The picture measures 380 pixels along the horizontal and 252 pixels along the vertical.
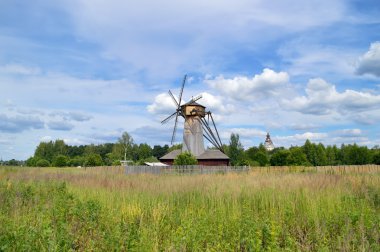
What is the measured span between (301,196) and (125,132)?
79065 mm

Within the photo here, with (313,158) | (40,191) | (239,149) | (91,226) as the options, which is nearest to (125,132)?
(239,149)

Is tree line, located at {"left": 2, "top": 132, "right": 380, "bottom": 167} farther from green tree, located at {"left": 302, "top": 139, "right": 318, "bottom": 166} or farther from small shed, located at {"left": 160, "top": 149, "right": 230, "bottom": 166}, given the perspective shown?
small shed, located at {"left": 160, "top": 149, "right": 230, "bottom": 166}

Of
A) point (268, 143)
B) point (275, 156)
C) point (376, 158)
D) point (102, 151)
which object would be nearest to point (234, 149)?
point (275, 156)

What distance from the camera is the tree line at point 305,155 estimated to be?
5012 cm

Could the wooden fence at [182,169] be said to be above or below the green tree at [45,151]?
below

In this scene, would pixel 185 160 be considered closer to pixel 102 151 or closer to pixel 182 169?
pixel 182 169

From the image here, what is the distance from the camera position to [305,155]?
5194 centimetres

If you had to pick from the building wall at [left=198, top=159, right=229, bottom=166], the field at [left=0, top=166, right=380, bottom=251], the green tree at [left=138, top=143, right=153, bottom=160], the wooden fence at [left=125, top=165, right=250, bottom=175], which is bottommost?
the field at [left=0, top=166, right=380, bottom=251]

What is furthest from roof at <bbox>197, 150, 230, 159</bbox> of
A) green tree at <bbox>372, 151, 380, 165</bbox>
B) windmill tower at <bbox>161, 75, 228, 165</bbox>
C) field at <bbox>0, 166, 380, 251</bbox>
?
field at <bbox>0, 166, 380, 251</bbox>

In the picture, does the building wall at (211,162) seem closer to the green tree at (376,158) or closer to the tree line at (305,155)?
the tree line at (305,155)

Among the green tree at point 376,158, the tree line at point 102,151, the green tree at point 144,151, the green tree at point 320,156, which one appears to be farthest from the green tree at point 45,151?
the green tree at point 376,158

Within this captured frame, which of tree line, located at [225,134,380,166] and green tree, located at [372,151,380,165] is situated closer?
tree line, located at [225,134,380,166]

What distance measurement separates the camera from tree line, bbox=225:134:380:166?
5012 cm

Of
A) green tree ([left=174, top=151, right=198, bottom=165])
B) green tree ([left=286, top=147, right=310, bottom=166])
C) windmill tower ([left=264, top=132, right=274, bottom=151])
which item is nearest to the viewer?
green tree ([left=174, top=151, right=198, bottom=165])
